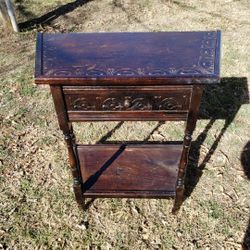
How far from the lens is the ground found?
2.49 metres

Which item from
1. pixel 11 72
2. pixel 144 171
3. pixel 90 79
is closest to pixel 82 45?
pixel 90 79

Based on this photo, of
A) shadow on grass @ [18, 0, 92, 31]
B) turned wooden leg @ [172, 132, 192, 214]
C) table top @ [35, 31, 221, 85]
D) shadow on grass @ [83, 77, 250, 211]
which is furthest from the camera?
shadow on grass @ [18, 0, 92, 31]

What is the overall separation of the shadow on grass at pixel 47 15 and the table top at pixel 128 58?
3.33 metres

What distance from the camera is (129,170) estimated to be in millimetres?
2676

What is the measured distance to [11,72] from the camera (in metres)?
4.20

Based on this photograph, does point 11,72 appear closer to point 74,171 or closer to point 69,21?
point 69,21

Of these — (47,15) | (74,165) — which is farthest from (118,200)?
(47,15)

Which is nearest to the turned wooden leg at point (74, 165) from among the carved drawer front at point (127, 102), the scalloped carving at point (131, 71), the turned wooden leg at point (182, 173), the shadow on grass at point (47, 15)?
the carved drawer front at point (127, 102)

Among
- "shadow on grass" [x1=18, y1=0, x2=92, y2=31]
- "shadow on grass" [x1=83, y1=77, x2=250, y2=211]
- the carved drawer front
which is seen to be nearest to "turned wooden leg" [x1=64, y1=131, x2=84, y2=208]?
the carved drawer front

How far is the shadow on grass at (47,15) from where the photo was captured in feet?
16.8

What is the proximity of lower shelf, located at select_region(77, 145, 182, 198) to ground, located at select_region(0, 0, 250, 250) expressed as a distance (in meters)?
0.23

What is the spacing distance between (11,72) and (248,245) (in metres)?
3.30

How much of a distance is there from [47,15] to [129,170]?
367 cm

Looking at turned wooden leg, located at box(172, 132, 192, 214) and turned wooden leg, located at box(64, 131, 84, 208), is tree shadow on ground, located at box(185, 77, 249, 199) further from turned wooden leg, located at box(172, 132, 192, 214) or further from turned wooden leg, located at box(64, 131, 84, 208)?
turned wooden leg, located at box(64, 131, 84, 208)
